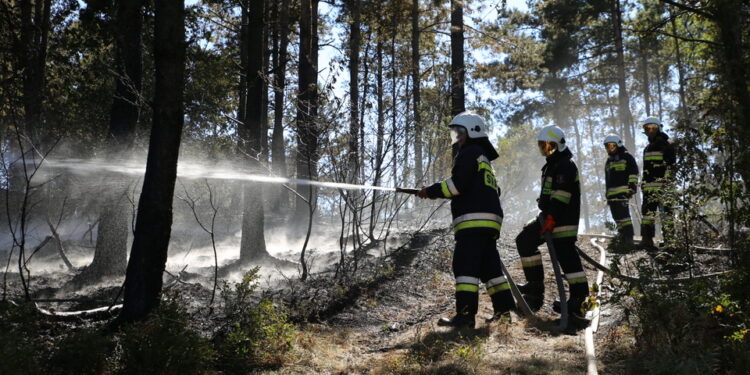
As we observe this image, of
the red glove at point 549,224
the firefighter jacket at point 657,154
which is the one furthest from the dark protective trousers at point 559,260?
the firefighter jacket at point 657,154

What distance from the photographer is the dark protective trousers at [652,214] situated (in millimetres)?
4949

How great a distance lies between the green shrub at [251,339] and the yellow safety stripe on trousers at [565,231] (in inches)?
125

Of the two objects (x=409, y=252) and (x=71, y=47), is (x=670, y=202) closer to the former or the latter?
(x=409, y=252)

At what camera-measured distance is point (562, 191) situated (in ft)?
19.9

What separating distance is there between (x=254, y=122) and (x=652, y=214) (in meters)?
6.72

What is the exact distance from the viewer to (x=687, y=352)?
132 inches

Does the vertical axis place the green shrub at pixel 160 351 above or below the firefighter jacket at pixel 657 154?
below

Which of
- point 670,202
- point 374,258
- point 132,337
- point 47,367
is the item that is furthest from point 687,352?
point 374,258

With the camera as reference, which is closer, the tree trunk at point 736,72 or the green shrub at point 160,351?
the green shrub at point 160,351

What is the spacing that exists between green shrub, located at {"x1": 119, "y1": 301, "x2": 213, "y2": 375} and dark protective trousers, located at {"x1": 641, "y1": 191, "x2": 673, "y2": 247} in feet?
12.6

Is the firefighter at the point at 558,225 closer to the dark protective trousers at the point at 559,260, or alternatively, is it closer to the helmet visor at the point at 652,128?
the dark protective trousers at the point at 559,260

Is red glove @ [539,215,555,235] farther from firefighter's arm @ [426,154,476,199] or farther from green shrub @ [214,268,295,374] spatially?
green shrub @ [214,268,295,374]

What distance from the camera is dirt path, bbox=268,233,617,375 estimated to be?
4.20 metres

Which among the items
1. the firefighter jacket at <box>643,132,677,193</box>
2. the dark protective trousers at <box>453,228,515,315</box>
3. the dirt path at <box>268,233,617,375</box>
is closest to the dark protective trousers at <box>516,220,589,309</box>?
the dirt path at <box>268,233,617,375</box>
